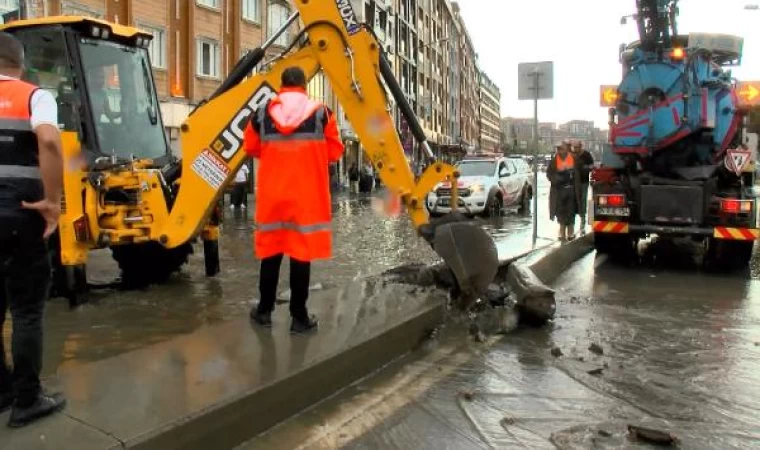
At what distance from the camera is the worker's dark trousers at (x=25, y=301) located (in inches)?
129

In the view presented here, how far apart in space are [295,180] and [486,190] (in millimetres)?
14018

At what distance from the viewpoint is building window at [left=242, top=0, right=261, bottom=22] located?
31.3 m

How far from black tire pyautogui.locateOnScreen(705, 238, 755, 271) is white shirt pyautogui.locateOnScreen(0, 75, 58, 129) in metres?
9.27

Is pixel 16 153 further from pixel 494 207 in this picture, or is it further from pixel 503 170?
pixel 503 170

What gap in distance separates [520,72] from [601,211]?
331 centimetres

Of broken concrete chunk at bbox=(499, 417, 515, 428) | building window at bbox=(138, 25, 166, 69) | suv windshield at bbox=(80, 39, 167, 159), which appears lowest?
broken concrete chunk at bbox=(499, 417, 515, 428)

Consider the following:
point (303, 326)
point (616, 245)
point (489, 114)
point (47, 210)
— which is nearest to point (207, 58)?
point (616, 245)

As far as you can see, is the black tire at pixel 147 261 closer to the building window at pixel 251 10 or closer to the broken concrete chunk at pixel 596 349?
the broken concrete chunk at pixel 596 349

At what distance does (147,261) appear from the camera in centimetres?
812

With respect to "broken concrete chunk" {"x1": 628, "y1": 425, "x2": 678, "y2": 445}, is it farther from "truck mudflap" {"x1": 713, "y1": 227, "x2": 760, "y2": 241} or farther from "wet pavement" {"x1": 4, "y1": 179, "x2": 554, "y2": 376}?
"truck mudflap" {"x1": 713, "y1": 227, "x2": 760, "y2": 241}

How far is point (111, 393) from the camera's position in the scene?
12.3ft

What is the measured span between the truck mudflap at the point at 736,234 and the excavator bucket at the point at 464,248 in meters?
5.20

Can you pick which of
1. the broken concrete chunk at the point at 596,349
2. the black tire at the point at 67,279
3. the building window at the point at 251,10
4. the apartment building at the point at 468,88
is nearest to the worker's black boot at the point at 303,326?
the broken concrete chunk at the point at 596,349

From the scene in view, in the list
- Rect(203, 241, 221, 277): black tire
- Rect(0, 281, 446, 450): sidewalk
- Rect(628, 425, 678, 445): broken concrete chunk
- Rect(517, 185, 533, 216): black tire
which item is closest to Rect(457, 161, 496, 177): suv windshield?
Rect(517, 185, 533, 216): black tire
